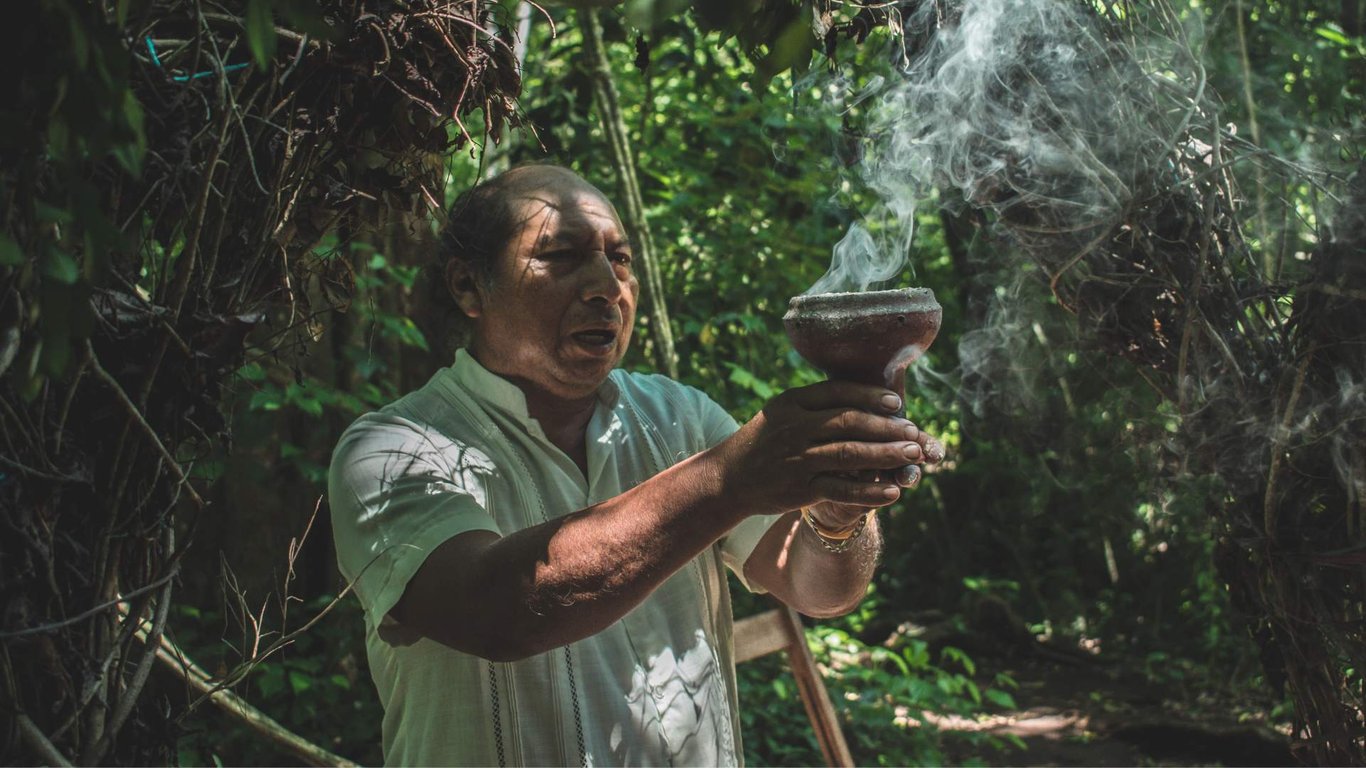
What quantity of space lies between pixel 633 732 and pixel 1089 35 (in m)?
1.67

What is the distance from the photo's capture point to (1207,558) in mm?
8094

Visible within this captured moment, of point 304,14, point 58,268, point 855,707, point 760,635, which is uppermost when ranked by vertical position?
point 304,14

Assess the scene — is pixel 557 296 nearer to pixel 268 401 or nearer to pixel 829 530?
pixel 829 530

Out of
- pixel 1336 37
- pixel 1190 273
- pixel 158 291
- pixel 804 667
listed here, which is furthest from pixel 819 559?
pixel 1336 37

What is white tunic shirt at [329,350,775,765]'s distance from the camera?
1.96 meters

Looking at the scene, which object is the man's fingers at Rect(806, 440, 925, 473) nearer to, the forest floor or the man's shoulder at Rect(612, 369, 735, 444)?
the man's shoulder at Rect(612, 369, 735, 444)

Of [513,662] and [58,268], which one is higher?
[58,268]

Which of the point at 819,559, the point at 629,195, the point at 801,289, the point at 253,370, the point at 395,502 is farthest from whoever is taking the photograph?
the point at 801,289

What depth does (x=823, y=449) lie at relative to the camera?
149 cm


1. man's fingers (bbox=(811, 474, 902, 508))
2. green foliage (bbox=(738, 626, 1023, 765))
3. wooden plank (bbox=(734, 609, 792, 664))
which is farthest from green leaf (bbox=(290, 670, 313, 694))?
man's fingers (bbox=(811, 474, 902, 508))

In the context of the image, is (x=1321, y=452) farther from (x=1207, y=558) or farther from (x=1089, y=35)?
(x=1207, y=558)

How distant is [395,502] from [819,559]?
796mm

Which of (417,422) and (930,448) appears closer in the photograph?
(930,448)

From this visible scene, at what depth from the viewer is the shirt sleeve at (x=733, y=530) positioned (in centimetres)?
238
